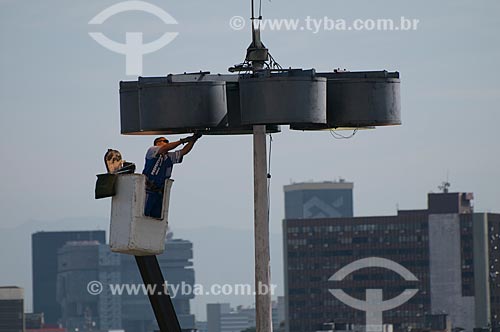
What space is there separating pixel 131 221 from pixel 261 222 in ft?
8.08

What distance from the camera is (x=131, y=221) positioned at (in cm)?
2225

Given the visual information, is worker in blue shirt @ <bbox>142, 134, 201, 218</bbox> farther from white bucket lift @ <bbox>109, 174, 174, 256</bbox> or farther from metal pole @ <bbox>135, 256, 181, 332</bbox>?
metal pole @ <bbox>135, 256, 181, 332</bbox>

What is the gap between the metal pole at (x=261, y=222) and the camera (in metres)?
24.2

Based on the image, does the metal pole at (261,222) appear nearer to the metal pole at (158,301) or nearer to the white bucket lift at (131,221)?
the metal pole at (158,301)

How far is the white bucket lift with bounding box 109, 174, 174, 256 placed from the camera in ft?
73.0

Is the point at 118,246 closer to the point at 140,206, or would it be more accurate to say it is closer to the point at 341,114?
the point at 140,206

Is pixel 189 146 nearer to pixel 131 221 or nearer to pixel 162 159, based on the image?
pixel 162 159

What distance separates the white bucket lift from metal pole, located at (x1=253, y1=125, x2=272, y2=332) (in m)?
1.96

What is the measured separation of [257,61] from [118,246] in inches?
138

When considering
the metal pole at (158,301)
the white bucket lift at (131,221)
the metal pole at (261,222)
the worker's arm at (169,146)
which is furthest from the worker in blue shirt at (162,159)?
the metal pole at (261,222)

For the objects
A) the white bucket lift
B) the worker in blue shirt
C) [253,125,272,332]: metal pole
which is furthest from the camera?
[253,125,272,332]: metal pole

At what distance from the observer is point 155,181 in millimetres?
23172

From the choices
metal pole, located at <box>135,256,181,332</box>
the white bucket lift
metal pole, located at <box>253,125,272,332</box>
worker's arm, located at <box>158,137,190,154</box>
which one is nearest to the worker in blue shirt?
worker's arm, located at <box>158,137,190,154</box>

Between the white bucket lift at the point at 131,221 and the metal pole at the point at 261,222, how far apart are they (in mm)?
1957
